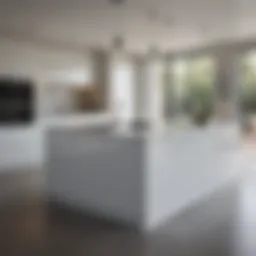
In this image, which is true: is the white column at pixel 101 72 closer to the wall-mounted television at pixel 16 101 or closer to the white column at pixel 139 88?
the white column at pixel 139 88

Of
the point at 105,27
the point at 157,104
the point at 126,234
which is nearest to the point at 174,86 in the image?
the point at 157,104

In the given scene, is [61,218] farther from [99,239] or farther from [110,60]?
[110,60]

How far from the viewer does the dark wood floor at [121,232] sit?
3.18 metres

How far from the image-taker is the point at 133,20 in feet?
20.9

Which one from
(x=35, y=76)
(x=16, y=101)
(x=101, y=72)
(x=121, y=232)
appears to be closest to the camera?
(x=121, y=232)

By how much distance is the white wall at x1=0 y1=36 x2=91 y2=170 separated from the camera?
6.80 metres

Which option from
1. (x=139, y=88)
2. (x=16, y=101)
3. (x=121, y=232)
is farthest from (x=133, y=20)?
(x=139, y=88)

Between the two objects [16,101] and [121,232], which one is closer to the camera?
[121,232]

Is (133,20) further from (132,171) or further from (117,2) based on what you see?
(132,171)

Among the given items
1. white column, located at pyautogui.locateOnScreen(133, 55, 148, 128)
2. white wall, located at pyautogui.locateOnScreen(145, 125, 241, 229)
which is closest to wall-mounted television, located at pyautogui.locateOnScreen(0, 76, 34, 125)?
white wall, located at pyautogui.locateOnScreen(145, 125, 241, 229)

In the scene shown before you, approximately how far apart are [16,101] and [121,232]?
4342mm

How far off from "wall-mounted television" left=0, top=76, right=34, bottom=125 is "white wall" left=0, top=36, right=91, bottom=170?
0.19 metres

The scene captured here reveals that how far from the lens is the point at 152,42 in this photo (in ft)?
28.6

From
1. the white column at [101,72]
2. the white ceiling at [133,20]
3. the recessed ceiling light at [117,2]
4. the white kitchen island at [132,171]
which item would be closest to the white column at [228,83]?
the white ceiling at [133,20]
